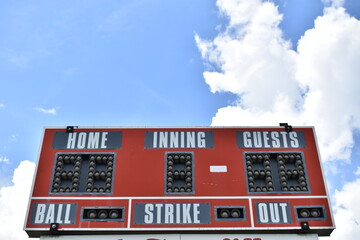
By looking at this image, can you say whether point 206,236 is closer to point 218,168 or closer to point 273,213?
point 273,213

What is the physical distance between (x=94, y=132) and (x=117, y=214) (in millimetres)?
3789

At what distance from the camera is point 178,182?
790 inches

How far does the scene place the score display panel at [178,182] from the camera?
1885 centimetres

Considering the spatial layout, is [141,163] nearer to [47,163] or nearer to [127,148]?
[127,148]

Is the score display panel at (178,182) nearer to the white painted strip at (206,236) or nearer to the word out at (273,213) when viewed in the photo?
the word out at (273,213)

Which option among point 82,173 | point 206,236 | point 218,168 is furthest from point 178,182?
point 82,173

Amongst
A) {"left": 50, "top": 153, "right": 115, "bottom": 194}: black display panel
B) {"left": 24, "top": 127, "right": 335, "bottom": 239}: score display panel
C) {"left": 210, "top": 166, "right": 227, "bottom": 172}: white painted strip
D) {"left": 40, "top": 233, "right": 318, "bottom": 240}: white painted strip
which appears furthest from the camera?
{"left": 210, "top": 166, "right": 227, "bottom": 172}: white painted strip

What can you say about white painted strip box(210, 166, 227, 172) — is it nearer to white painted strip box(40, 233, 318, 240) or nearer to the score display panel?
the score display panel

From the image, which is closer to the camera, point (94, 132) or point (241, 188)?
point (241, 188)

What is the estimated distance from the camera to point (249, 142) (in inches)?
823

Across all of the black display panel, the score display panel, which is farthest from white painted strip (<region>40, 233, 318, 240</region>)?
the black display panel

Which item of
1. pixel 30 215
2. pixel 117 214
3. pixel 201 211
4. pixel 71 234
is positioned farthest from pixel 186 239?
pixel 30 215

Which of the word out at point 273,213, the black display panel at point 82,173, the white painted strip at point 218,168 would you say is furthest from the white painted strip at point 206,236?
the white painted strip at point 218,168

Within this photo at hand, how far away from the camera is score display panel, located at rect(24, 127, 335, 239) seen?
61.8ft
